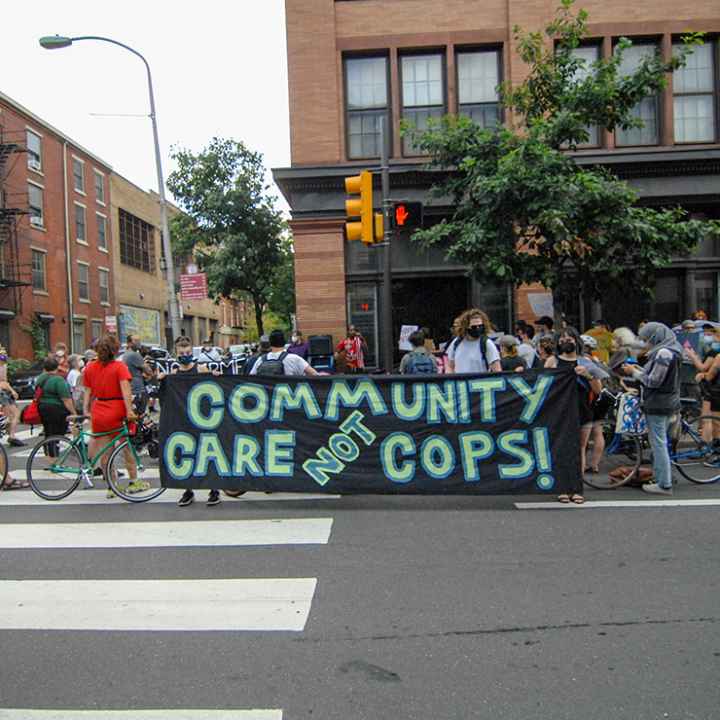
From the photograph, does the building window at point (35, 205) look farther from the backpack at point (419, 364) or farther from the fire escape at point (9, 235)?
the backpack at point (419, 364)

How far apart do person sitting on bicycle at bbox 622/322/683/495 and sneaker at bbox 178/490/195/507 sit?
4915mm

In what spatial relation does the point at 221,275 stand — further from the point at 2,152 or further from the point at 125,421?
the point at 125,421

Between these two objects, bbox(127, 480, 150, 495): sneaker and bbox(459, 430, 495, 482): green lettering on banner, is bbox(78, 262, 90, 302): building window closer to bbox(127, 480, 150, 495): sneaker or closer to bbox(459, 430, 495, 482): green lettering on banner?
bbox(127, 480, 150, 495): sneaker

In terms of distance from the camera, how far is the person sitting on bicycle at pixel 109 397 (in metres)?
7.83

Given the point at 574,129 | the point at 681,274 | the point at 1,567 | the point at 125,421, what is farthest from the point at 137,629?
the point at 681,274

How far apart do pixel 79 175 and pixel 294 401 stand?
3657 cm

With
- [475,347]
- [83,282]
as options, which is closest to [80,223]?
[83,282]

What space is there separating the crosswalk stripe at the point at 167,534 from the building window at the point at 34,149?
31920 millimetres

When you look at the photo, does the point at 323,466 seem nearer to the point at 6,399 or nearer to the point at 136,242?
the point at 6,399

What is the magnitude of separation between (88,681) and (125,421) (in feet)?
15.1

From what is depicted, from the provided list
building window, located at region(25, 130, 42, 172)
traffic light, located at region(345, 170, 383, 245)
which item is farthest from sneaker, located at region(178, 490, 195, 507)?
building window, located at region(25, 130, 42, 172)

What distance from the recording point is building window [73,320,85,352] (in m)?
38.0

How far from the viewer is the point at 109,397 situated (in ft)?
25.8

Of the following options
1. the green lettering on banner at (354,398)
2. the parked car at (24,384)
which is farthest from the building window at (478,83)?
the parked car at (24,384)
